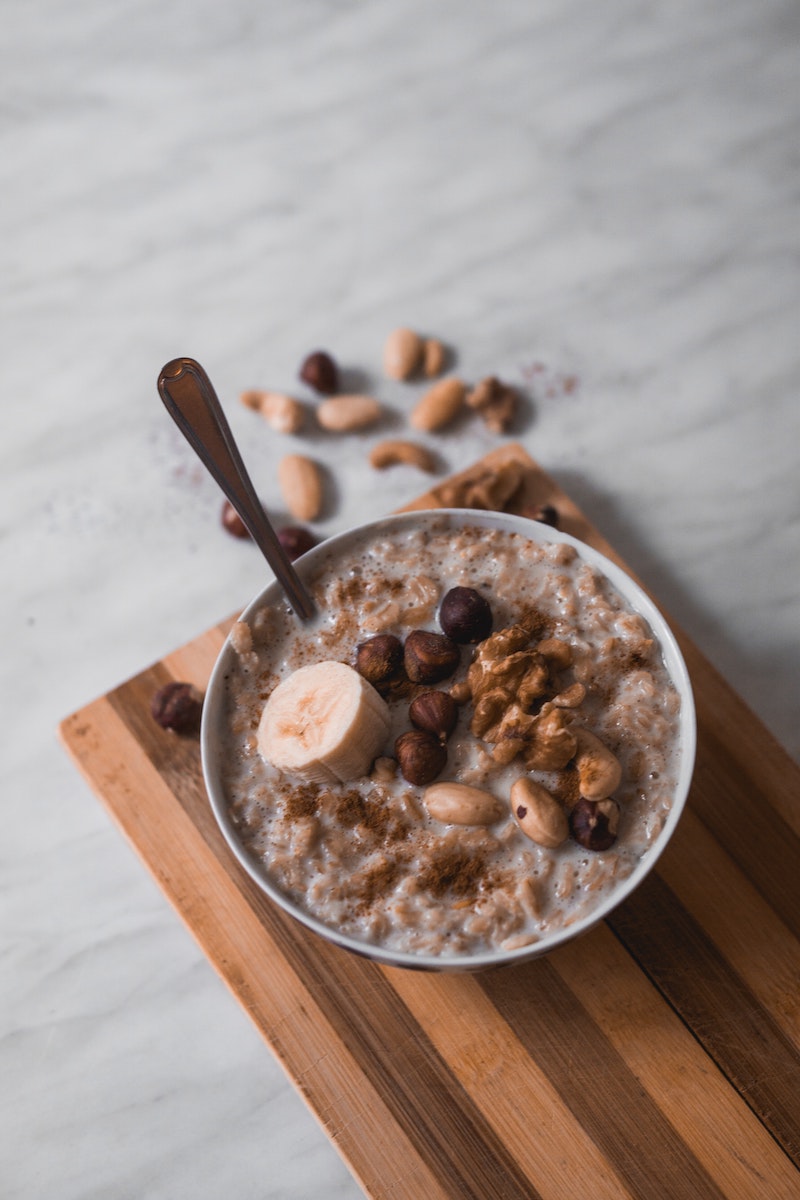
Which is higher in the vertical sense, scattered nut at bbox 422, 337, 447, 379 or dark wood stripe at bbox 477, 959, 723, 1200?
scattered nut at bbox 422, 337, 447, 379

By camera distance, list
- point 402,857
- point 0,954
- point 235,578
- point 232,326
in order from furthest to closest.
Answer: point 232,326
point 235,578
point 0,954
point 402,857

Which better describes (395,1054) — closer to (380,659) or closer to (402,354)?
(380,659)

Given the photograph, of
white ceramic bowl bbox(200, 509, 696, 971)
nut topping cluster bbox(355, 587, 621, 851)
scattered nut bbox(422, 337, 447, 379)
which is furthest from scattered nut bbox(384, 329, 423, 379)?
nut topping cluster bbox(355, 587, 621, 851)

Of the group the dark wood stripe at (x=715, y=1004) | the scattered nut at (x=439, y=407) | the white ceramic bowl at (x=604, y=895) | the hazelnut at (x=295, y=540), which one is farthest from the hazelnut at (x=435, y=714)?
the scattered nut at (x=439, y=407)

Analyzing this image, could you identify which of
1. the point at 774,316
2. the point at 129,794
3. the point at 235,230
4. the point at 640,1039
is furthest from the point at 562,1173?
the point at 235,230

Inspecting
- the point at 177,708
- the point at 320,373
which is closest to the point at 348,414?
the point at 320,373

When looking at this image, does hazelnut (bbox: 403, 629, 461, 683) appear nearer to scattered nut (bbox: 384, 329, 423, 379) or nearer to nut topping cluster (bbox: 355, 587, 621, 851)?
nut topping cluster (bbox: 355, 587, 621, 851)

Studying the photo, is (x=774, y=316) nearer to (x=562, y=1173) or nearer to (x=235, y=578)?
(x=235, y=578)
